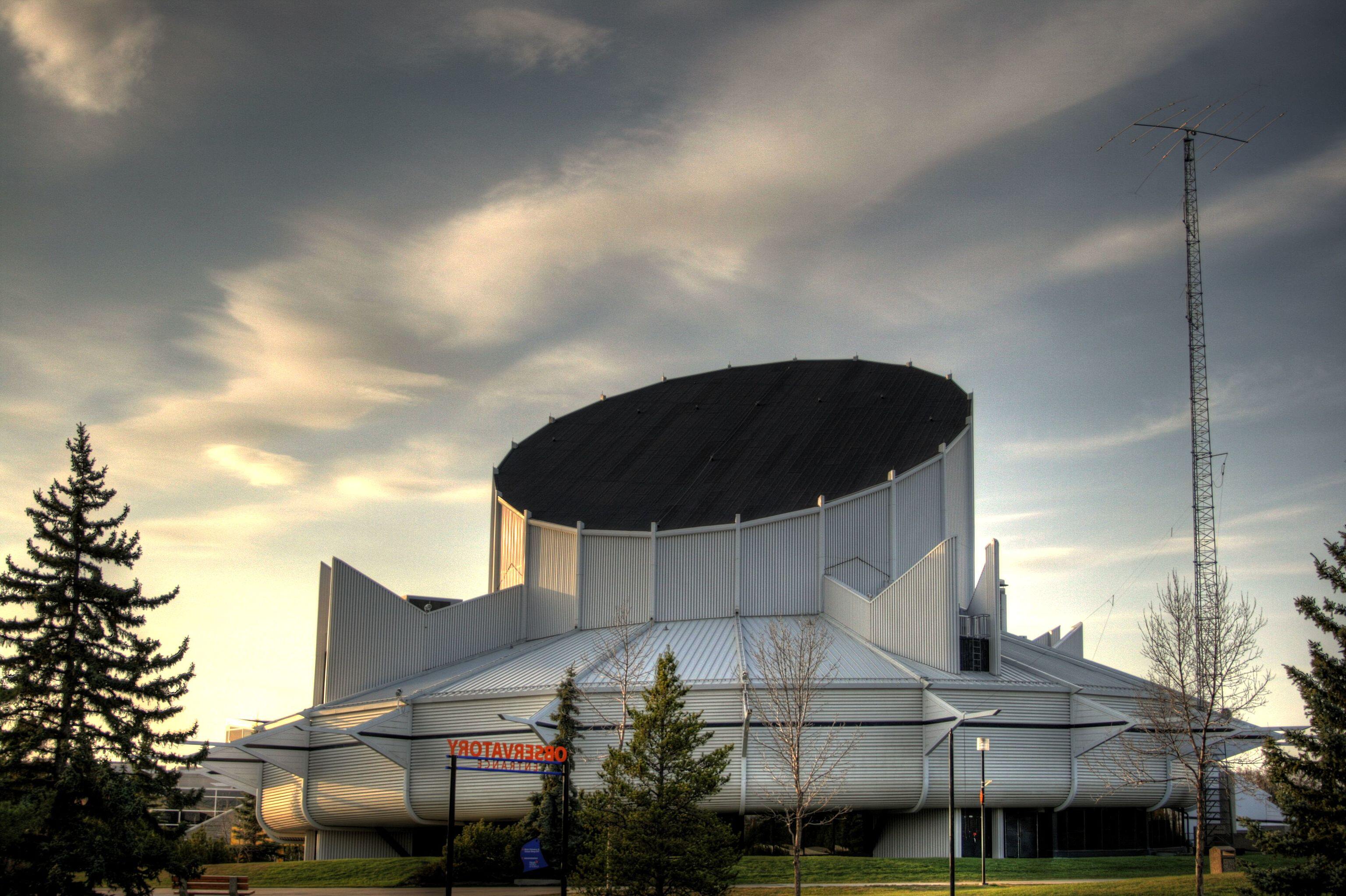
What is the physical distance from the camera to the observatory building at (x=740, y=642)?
136ft

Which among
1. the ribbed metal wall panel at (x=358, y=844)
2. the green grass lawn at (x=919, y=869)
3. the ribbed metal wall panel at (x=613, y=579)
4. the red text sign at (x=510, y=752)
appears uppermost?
the ribbed metal wall panel at (x=613, y=579)

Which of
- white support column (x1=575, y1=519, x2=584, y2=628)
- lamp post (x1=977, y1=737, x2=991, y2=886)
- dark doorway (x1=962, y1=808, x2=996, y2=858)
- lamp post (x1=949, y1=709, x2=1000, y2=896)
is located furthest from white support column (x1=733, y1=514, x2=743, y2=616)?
dark doorway (x1=962, y1=808, x2=996, y2=858)

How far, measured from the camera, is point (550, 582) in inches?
2029

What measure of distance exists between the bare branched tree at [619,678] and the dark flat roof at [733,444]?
654 centimetres

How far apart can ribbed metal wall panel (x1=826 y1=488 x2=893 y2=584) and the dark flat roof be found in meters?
0.72

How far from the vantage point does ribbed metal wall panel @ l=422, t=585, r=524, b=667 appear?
5025 centimetres

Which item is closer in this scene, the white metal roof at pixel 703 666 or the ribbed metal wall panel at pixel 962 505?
the white metal roof at pixel 703 666

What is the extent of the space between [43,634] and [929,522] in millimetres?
31810

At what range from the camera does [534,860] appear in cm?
3098

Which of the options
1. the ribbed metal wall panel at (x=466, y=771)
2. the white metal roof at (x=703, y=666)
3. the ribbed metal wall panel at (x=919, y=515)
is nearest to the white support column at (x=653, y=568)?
the white metal roof at (x=703, y=666)

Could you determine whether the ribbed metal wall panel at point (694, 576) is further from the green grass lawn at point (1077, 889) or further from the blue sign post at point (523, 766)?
the green grass lawn at point (1077, 889)

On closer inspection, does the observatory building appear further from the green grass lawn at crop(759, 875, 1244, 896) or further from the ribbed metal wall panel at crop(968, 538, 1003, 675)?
the green grass lawn at crop(759, 875, 1244, 896)

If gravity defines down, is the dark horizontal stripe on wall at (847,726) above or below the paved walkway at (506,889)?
above

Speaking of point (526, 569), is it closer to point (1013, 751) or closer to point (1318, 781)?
point (1013, 751)
